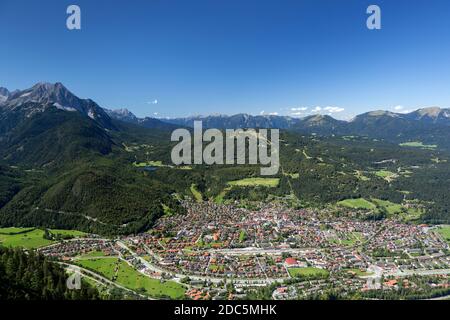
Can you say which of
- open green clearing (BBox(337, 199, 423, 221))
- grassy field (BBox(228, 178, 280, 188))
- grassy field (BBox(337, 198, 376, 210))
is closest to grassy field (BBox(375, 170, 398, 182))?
open green clearing (BBox(337, 199, 423, 221))

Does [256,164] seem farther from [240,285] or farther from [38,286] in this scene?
[38,286]

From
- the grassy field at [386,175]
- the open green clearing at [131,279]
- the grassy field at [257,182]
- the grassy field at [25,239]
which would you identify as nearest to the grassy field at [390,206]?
the grassy field at [386,175]

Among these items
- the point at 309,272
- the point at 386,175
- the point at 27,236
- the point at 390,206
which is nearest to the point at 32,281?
the point at 309,272

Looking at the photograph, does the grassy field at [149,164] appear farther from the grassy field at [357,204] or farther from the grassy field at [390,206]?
the grassy field at [390,206]

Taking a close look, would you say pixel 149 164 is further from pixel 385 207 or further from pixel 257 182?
pixel 385 207

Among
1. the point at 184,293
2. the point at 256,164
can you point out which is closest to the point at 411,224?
the point at 184,293

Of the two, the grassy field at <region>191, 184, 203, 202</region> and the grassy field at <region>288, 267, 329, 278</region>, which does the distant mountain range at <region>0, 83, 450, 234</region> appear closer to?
the grassy field at <region>191, 184, 203, 202</region>
